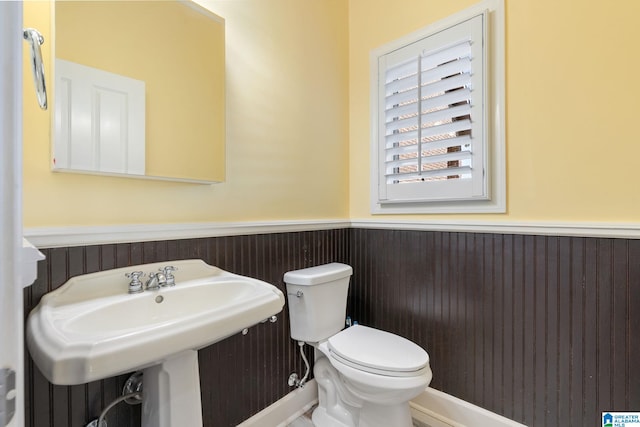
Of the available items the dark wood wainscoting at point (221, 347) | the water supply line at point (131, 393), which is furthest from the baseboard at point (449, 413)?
the water supply line at point (131, 393)

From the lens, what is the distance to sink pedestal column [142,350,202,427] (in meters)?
0.87

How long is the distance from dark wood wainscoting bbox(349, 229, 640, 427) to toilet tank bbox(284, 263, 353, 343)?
1.26ft

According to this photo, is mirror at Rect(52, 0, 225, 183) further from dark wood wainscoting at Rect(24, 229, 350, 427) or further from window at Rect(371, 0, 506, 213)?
window at Rect(371, 0, 506, 213)

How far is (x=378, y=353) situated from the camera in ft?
4.31

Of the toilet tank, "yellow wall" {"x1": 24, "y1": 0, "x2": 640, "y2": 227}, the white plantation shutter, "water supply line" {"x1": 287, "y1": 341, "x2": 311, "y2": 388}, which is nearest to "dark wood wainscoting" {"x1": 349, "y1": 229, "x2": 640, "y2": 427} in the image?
"yellow wall" {"x1": 24, "y1": 0, "x2": 640, "y2": 227}

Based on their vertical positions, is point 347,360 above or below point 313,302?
below

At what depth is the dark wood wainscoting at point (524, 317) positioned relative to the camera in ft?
3.88

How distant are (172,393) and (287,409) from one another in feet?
2.92

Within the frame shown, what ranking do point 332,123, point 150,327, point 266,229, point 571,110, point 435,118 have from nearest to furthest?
point 150,327 → point 571,110 → point 266,229 → point 435,118 → point 332,123

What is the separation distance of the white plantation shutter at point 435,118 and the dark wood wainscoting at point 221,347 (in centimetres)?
57

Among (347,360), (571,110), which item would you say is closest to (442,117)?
(571,110)

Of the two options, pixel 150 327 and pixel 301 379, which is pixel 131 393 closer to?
pixel 150 327

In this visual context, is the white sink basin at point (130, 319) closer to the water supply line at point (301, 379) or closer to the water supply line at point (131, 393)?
the water supply line at point (131, 393)

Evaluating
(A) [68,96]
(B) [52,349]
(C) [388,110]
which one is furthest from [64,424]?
(C) [388,110]
